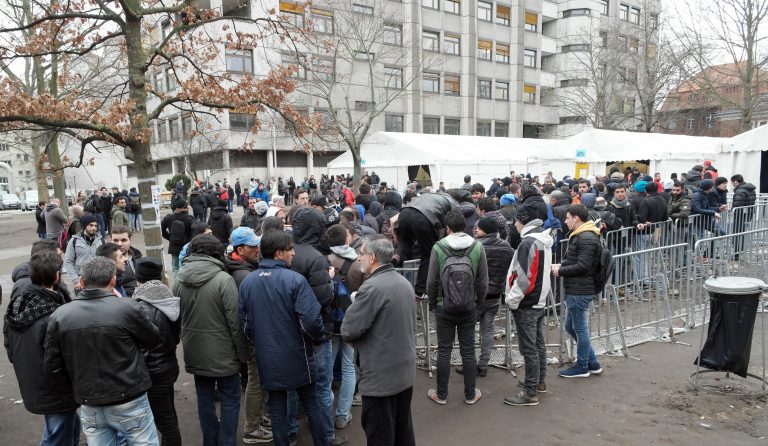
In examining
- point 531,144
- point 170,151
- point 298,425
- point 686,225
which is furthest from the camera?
point 170,151

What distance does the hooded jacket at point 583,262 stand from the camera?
4988mm

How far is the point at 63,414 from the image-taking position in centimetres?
346

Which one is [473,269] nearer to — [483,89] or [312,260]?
[312,260]

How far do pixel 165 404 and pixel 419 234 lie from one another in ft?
10.2

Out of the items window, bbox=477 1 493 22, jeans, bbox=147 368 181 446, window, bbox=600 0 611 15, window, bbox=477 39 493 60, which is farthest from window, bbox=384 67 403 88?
jeans, bbox=147 368 181 446

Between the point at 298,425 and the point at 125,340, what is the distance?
2021 millimetres

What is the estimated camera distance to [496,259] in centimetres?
529

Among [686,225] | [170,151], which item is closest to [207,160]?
[170,151]

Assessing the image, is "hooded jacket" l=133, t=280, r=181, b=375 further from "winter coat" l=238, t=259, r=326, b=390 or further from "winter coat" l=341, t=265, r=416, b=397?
"winter coat" l=341, t=265, r=416, b=397

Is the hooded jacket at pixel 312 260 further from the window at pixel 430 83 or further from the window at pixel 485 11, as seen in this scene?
the window at pixel 485 11

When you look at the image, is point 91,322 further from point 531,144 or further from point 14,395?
point 531,144

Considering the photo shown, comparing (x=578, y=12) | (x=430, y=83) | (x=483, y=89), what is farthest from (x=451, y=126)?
(x=578, y=12)

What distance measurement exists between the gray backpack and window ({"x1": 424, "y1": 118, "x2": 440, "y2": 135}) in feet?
128

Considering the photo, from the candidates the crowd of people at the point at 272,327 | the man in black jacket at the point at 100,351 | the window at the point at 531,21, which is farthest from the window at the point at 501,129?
the man in black jacket at the point at 100,351
